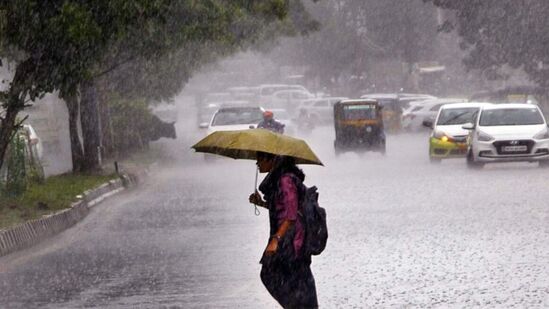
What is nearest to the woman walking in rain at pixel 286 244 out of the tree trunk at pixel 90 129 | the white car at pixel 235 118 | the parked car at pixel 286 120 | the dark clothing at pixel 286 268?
the dark clothing at pixel 286 268

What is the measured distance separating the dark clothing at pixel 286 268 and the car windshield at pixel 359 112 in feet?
104

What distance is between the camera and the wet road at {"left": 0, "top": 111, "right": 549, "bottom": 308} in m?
11.6

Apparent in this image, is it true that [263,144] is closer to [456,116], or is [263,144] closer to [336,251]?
[336,251]

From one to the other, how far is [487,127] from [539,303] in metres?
19.0

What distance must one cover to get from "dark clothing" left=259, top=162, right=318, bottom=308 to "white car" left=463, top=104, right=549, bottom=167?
2097cm

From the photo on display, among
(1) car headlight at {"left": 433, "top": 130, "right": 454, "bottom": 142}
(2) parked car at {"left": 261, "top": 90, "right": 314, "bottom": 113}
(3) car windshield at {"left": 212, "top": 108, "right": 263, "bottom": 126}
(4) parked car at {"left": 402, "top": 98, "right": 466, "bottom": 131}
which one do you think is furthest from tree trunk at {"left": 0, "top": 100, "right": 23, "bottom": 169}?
(2) parked car at {"left": 261, "top": 90, "right": 314, "bottom": 113}

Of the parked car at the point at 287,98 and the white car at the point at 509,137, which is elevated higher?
the white car at the point at 509,137

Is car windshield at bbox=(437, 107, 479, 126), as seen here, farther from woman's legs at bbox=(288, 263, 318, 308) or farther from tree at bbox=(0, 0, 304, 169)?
woman's legs at bbox=(288, 263, 318, 308)

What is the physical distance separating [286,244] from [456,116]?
87.3ft

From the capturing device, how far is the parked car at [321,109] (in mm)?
65250

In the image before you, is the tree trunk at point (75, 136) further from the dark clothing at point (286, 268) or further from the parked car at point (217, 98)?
the parked car at point (217, 98)

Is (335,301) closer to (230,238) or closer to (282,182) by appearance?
(282,182)

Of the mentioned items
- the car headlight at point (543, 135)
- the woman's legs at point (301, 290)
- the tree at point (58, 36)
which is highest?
the tree at point (58, 36)

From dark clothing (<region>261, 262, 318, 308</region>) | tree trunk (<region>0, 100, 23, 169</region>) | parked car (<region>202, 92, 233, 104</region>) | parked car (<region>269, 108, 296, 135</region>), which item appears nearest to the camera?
dark clothing (<region>261, 262, 318, 308</region>)
